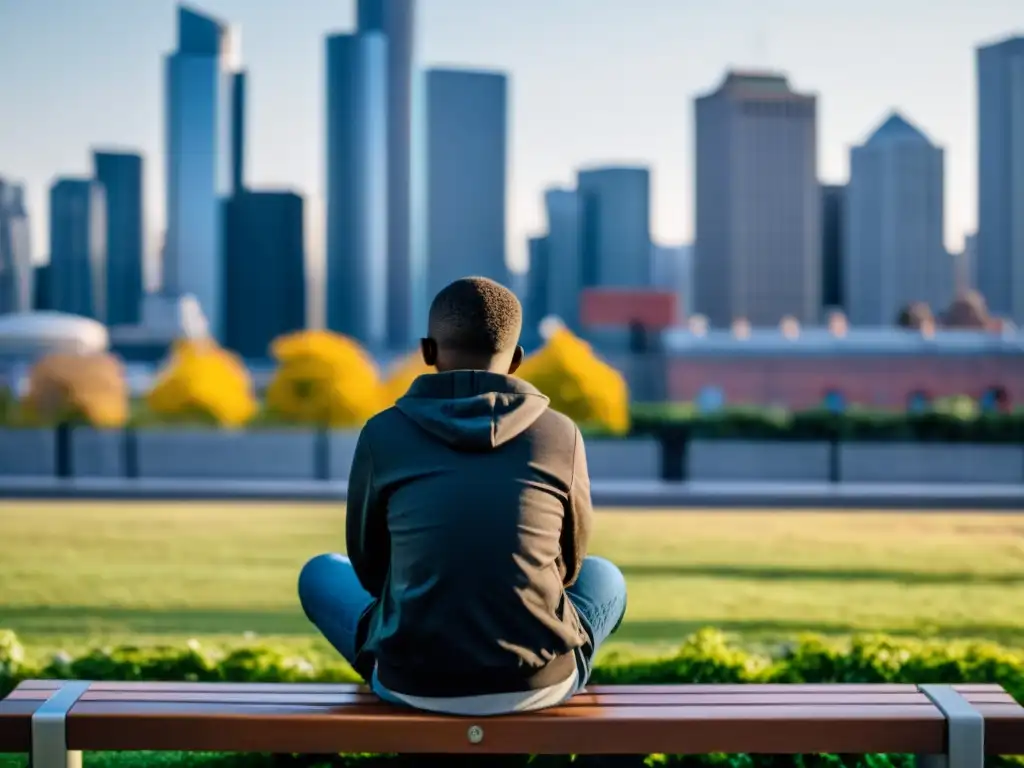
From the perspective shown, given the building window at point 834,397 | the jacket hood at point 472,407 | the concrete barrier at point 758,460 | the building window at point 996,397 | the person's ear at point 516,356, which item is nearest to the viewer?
the jacket hood at point 472,407

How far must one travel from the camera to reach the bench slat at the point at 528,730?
10.5 ft

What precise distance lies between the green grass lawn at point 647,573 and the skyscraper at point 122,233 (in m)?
144

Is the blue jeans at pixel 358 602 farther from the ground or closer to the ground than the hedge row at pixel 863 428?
farther from the ground

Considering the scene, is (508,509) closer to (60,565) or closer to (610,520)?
(60,565)

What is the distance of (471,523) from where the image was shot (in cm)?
311

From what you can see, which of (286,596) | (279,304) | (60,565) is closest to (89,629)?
(286,596)

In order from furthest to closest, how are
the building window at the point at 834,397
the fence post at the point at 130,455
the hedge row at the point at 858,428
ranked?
1. the building window at the point at 834,397
2. the fence post at the point at 130,455
3. the hedge row at the point at 858,428

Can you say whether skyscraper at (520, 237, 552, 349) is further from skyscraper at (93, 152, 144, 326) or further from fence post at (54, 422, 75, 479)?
fence post at (54, 422, 75, 479)

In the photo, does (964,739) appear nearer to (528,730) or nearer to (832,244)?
(528,730)

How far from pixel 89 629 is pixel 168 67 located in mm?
174268

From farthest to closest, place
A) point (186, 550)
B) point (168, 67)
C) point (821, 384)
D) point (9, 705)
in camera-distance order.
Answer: point (168, 67) < point (821, 384) < point (186, 550) < point (9, 705)

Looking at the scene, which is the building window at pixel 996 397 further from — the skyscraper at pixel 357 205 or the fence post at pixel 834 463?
the skyscraper at pixel 357 205

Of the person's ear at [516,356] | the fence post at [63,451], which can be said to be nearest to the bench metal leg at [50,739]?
the person's ear at [516,356]

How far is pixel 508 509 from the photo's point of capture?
312 centimetres
